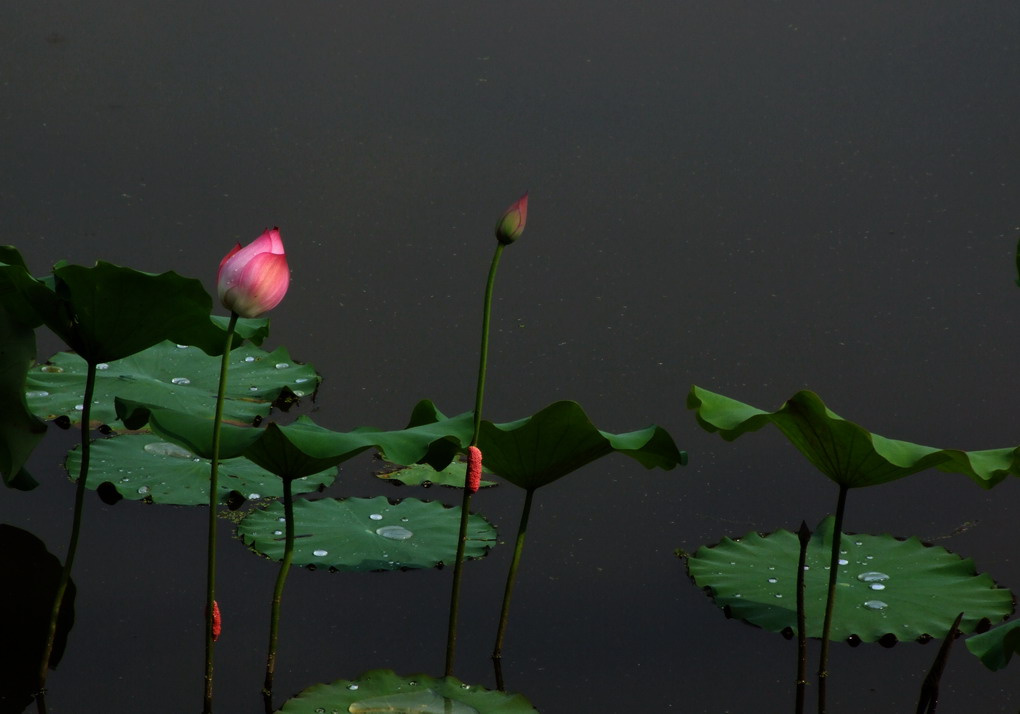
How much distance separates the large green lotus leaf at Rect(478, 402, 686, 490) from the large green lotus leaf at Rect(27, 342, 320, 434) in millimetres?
616

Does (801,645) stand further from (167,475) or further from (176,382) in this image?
(176,382)

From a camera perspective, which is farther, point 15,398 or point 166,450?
point 166,450

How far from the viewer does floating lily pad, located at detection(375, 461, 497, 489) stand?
1.67 metres

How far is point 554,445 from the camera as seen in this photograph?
1.21 m

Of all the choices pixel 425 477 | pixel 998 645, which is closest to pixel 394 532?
pixel 425 477

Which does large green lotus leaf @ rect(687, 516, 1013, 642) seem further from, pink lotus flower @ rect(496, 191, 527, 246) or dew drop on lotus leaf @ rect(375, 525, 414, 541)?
pink lotus flower @ rect(496, 191, 527, 246)

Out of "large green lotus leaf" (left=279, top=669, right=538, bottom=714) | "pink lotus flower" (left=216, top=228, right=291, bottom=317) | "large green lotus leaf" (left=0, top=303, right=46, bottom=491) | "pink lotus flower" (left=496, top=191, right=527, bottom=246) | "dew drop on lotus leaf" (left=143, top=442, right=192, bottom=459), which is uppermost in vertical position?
"pink lotus flower" (left=496, top=191, right=527, bottom=246)

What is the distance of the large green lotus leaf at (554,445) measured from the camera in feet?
3.88

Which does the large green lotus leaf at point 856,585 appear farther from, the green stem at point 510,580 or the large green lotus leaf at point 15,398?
the large green lotus leaf at point 15,398

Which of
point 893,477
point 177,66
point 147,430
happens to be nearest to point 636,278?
point 147,430

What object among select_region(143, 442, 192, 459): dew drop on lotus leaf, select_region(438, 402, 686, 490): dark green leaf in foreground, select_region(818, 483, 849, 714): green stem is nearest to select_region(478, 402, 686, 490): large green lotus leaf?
select_region(438, 402, 686, 490): dark green leaf in foreground

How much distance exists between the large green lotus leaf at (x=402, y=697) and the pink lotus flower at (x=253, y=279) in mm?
378

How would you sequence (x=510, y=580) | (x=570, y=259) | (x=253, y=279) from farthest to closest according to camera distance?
(x=570, y=259), (x=510, y=580), (x=253, y=279)

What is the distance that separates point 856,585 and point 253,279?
2.70 feet
